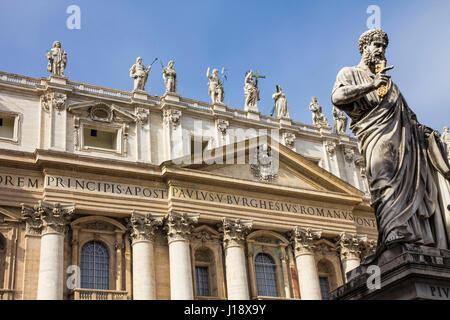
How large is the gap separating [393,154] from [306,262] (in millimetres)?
22148

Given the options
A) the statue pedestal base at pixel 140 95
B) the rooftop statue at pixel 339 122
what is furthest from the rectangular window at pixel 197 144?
the rooftop statue at pixel 339 122

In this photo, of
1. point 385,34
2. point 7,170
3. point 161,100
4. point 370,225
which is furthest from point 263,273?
point 385,34

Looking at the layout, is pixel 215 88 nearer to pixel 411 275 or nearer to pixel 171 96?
pixel 171 96

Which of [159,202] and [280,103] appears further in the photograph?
[280,103]

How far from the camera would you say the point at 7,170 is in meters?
24.4

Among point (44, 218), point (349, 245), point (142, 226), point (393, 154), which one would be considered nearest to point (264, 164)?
point (349, 245)

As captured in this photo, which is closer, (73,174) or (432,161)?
(432,161)

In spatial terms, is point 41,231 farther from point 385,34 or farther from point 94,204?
point 385,34

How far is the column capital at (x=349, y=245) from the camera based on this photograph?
98.4 ft

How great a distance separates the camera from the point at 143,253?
82.2 feet

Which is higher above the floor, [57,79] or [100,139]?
[57,79]

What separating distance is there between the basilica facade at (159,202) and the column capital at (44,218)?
4 centimetres

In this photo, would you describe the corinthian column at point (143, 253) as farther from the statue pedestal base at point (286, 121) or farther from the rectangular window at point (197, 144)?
the statue pedestal base at point (286, 121)

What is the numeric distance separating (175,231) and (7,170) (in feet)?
24.0
